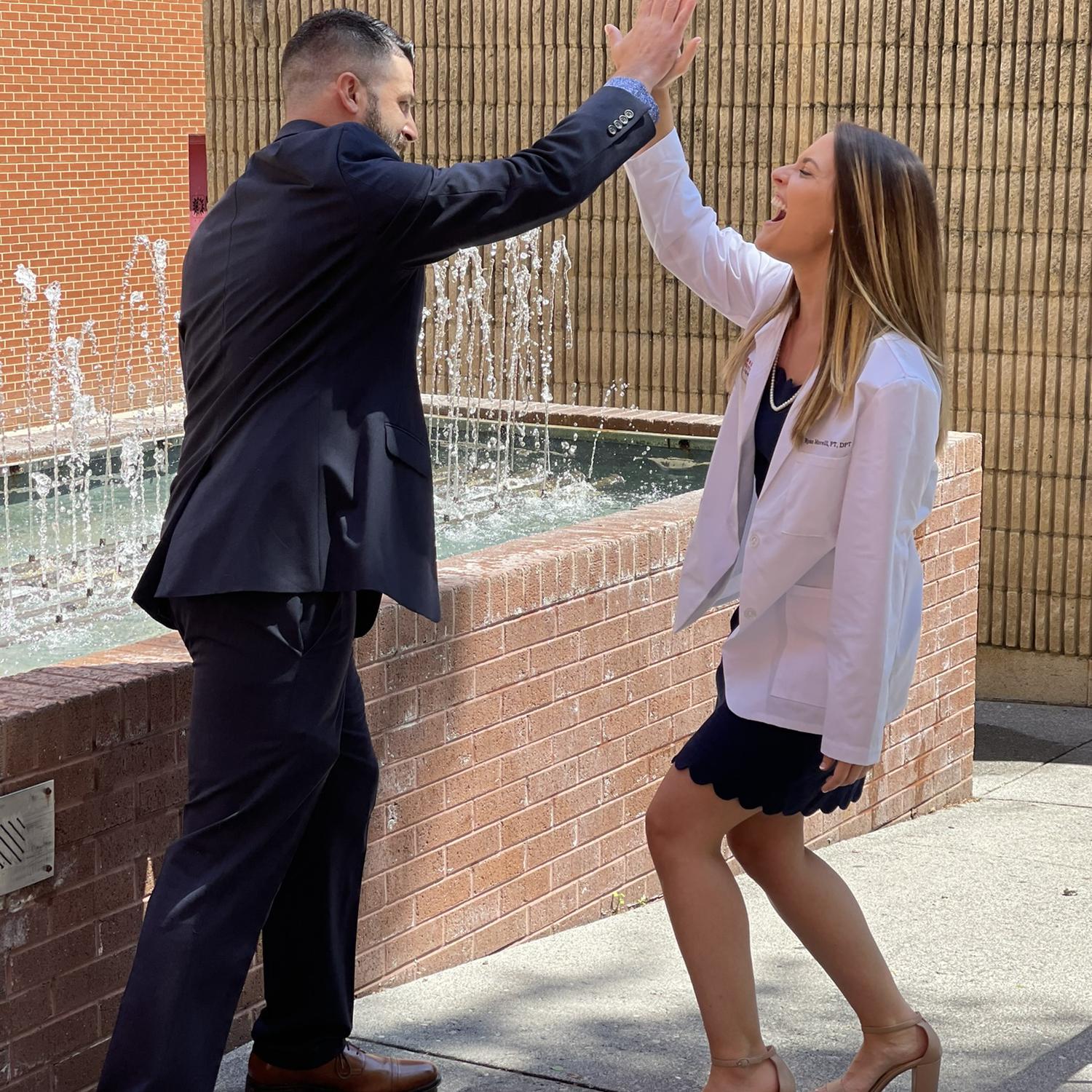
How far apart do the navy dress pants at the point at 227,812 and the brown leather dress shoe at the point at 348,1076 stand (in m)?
0.38

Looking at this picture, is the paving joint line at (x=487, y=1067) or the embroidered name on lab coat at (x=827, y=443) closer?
the embroidered name on lab coat at (x=827, y=443)

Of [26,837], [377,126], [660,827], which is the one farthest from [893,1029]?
[377,126]

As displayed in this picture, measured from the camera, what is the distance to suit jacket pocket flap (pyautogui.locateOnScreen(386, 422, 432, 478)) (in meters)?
2.91

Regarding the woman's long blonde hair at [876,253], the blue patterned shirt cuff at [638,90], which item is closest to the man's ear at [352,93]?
the blue patterned shirt cuff at [638,90]

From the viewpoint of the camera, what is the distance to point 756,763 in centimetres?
293

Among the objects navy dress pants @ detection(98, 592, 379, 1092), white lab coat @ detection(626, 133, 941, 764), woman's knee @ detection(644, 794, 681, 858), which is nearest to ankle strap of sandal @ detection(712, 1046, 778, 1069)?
woman's knee @ detection(644, 794, 681, 858)

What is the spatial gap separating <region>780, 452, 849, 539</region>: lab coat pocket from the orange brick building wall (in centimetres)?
1189

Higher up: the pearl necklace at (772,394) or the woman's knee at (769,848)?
the pearl necklace at (772,394)

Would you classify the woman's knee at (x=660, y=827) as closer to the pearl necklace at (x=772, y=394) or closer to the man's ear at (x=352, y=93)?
the pearl necklace at (x=772, y=394)

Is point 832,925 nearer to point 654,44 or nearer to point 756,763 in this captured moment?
point 756,763

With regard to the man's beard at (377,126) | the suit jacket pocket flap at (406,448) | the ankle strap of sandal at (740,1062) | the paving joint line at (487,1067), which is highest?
the man's beard at (377,126)

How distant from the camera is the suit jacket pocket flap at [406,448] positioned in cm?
291

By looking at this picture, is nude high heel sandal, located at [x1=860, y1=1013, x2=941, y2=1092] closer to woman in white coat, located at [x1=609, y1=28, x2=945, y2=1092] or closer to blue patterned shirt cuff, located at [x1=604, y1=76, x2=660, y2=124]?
woman in white coat, located at [x1=609, y1=28, x2=945, y2=1092]

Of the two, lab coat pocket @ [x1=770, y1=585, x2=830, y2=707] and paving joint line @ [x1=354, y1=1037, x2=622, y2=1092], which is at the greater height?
lab coat pocket @ [x1=770, y1=585, x2=830, y2=707]
